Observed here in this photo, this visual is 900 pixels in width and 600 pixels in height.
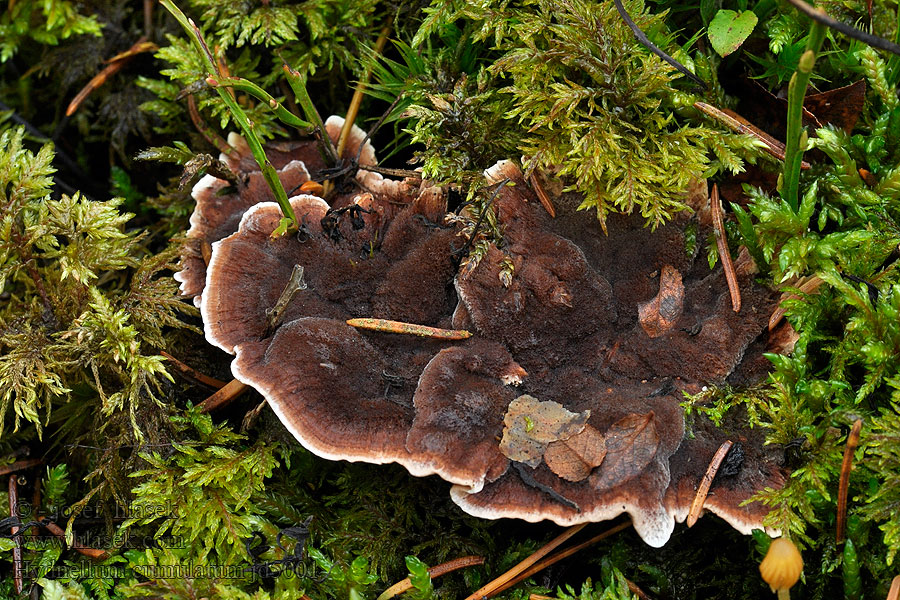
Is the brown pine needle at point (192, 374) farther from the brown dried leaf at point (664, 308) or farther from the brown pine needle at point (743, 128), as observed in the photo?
the brown pine needle at point (743, 128)

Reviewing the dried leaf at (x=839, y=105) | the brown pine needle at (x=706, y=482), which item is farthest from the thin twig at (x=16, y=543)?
the dried leaf at (x=839, y=105)

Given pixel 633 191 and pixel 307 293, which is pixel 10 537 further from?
pixel 633 191

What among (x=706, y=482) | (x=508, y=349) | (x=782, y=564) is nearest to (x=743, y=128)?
(x=508, y=349)

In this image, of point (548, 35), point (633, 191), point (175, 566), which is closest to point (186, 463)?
point (175, 566)

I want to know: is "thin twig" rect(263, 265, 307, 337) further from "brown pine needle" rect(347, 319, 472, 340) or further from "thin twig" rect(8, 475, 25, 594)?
"thin twig" rect(8, 475, 25, 594)

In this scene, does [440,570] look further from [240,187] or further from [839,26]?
[839,26]

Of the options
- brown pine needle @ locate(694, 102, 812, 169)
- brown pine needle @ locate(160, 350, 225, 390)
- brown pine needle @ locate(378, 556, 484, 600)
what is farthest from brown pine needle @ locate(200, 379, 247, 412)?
Answer: brown pine needle @ locate(694, 102, 812, 169)
